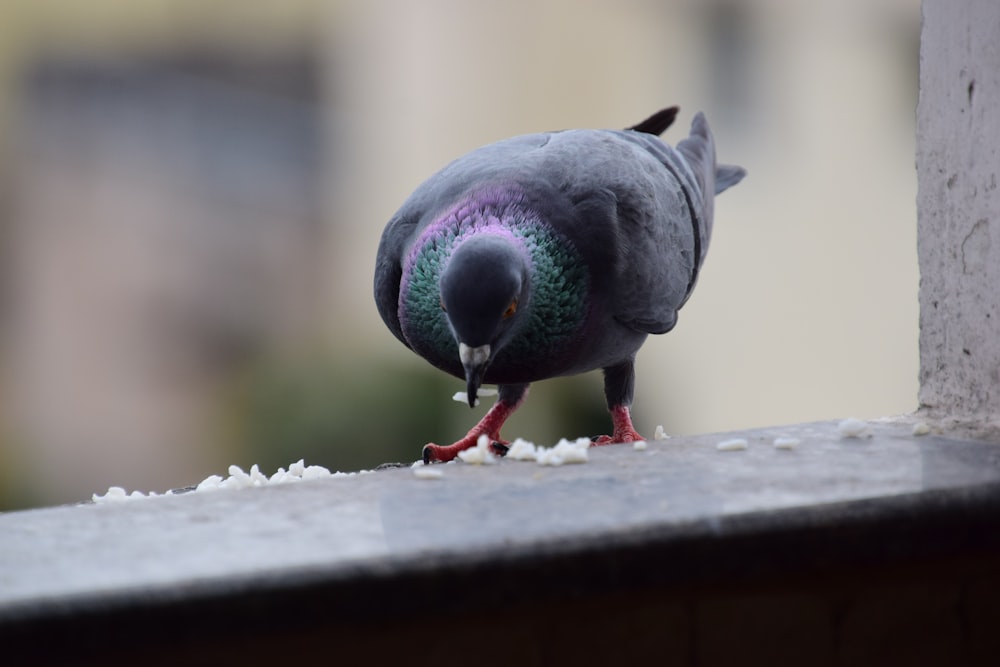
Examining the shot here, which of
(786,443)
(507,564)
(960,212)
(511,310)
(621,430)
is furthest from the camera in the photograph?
(621,430)

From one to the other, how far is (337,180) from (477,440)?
25.9ft

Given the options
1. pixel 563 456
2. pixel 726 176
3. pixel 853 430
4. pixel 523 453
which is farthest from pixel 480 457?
pixel 726 176

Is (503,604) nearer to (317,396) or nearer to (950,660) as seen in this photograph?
(950,660)

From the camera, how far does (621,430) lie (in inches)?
159

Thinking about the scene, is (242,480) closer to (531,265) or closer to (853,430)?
(531,265)

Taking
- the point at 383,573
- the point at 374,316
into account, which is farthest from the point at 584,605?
the point at 374,316

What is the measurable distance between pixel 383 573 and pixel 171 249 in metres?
9.88

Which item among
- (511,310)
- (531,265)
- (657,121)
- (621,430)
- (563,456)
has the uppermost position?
(657,121)

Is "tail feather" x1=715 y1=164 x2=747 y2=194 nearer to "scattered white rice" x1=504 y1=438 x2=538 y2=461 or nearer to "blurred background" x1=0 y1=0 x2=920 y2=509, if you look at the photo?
"scattered white rice" x1=504 y1=438 x2=538 y2=461

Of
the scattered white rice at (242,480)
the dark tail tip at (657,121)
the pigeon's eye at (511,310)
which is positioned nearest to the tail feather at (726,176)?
the dark tail tip at (657,121)

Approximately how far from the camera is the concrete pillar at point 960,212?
2.57 metres

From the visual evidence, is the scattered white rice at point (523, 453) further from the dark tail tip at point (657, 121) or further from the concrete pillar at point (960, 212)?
the dark tail tip at point (657, 121)

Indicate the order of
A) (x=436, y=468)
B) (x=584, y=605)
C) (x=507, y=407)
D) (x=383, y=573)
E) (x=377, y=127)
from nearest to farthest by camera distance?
(x=383, y=573), (x=584, y=605), (x=436, y=468), (x=507, y=407), (x=377, y=127)

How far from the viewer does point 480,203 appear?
364 cm
